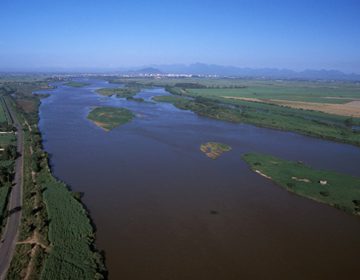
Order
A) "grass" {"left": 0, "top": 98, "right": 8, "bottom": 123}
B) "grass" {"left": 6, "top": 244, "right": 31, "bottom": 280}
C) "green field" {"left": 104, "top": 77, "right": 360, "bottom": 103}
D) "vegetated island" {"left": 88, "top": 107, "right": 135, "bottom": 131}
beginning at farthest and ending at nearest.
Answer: "green field" {"left": 104, "top": 77, "right": 360, "bottom": 103} < "grass" {"left": 0, "top": 98, "right": 8, "bottom": 123} < "vegetated island" {"left": 88, "top": 107, "right": 135, "bottom": 131} < "grass" {"left": 6, "top": 244, "right": 31, "bottom": 280}

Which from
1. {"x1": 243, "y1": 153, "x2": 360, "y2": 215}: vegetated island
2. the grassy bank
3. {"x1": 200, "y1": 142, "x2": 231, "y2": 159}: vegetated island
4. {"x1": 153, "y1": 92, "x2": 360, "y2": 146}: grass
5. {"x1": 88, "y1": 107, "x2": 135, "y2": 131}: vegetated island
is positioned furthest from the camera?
{"x1": 88, "y1": 107, "x2": 135, "y2": 131}: vegetated island

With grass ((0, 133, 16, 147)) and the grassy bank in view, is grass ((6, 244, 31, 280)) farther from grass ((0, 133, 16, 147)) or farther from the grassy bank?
grass ((0, 133, 16, 147))

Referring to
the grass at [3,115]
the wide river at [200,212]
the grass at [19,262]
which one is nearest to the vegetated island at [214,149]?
the wide river at [200,212]

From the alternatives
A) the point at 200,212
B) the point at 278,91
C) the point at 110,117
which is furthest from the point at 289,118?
the point at 278,91

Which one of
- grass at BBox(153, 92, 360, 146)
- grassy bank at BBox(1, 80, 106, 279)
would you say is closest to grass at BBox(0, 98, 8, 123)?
grassy bank at BBox(1, 80, 106, 279)

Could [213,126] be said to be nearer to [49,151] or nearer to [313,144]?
[313,144]

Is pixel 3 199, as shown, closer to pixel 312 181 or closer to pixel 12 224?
pixel 12 224

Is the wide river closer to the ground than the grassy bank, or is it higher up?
closer to the ground
